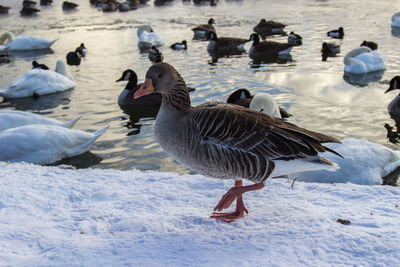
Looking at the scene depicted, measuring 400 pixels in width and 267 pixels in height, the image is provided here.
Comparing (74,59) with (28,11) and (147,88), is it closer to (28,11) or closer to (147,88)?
(147,88)

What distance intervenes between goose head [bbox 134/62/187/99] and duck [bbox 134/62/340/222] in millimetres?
282

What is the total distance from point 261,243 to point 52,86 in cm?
1133

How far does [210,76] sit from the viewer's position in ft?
49.0

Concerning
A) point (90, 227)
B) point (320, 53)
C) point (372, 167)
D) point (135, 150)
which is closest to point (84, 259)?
point (90, 227)

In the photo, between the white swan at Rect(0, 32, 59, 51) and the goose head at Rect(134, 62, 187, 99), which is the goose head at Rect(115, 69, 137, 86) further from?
the white swan at Rect(0, 32, 59, 51)

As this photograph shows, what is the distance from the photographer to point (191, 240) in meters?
3.90

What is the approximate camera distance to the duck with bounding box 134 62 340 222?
4.12 metres

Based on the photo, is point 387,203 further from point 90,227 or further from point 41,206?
point 41,206

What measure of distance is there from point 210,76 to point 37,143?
→ 27.0 ft

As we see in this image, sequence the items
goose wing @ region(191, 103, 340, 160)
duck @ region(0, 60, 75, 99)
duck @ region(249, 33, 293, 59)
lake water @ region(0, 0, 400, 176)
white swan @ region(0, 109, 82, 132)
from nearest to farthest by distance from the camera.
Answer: goose wing @ region(191, 103, 340, 160)
white swan @ region(0, 109, 82, 132)
lake water @ region(0, 0, 400, 176)
duck @ region(0, 60, 75, 99)
duck @ region(249, 33, 293, 59)

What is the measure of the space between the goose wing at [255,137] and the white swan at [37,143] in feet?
15.0

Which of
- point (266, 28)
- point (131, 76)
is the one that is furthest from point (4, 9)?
point (131, 76)

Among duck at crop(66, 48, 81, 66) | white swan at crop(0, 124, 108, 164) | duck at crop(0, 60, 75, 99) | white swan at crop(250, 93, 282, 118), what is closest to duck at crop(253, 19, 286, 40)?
duck at crop(66, 48, 81, 66)

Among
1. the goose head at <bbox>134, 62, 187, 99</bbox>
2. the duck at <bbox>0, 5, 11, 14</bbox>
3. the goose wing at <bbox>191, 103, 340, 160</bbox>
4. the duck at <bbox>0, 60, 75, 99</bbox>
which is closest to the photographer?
the goose wing at <bbox>191, 103, 340, 160</bbox>
